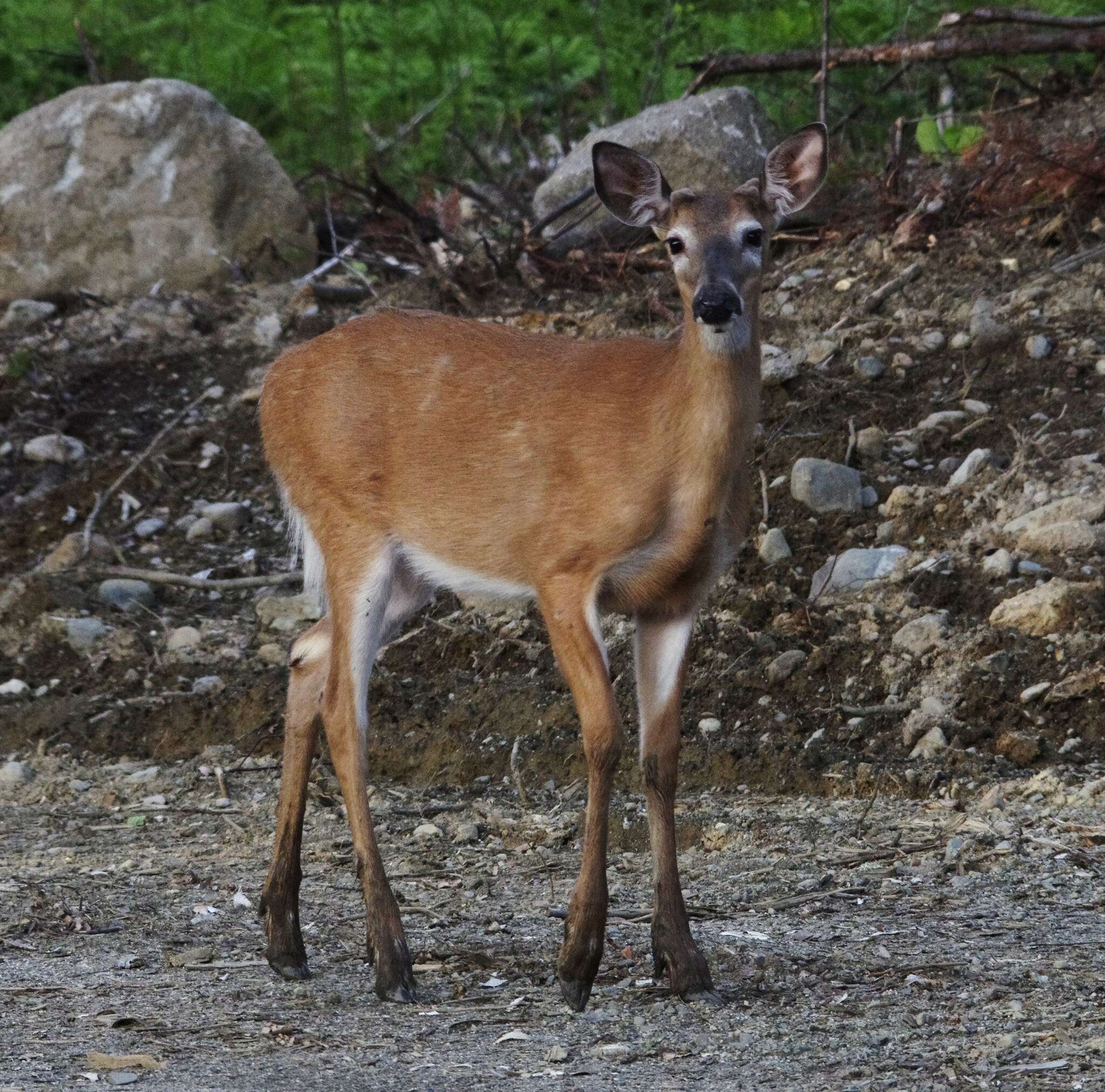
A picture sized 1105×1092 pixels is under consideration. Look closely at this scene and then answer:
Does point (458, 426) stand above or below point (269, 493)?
above

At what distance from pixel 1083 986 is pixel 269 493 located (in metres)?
6.04

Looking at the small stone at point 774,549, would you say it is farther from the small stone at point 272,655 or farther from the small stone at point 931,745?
the small stone at point 272,655

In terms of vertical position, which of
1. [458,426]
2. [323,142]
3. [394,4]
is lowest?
[323,142]

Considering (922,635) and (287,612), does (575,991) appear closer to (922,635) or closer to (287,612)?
(922,635)

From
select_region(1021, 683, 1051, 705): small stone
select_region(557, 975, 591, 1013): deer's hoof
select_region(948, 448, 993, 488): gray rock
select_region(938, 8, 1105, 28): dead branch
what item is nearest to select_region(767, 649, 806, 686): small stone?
select_region(1021, 683, 1051, 705): small stone

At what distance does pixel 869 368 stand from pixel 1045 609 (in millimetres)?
2144

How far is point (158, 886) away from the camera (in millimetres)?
6348

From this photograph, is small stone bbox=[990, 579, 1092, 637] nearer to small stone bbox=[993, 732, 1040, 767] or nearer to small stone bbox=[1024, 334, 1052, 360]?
small stone bbox=[993, 732, 1040, 767]

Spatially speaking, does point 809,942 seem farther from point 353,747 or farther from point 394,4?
point 394,4

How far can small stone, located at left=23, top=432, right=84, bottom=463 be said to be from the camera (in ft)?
34.2

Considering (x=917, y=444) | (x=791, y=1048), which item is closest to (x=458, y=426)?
(x=791, y=1048)

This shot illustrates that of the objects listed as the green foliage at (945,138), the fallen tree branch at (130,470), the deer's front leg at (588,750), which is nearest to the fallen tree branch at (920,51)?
the green foliage at (945,138)

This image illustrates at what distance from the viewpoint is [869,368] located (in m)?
9.19

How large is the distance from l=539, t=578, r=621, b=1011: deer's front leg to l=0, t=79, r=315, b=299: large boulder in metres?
7.02
